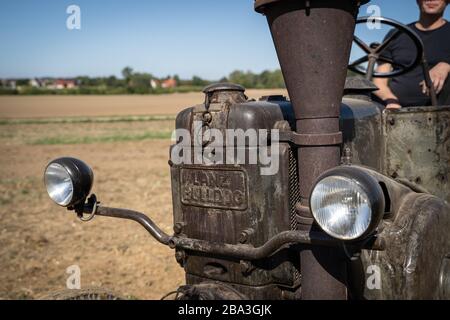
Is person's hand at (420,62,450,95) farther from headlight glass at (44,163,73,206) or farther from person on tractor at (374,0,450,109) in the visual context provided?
headlight glass at (44,163,73,206)

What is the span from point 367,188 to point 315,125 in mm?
334

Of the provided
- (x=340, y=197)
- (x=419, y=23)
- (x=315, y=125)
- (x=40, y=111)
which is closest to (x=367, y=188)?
(x=340, y=197)

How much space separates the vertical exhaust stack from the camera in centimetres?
149

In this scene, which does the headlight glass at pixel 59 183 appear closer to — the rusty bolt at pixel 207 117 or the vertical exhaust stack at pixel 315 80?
the rusty bolt at pixel 207 117

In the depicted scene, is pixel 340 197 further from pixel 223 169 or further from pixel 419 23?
pixel 419 23

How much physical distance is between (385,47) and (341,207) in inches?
80.2

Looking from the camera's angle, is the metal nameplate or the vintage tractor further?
the metal nameplate

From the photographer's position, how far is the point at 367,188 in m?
1.33

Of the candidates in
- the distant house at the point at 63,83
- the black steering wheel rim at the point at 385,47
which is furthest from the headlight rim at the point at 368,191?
the distant house at the point at 63,83

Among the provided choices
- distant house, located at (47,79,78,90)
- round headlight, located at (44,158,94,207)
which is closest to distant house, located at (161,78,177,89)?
distant house, located at (47,79,78,90)

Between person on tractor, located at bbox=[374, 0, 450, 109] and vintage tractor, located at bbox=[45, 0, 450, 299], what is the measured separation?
3.18ft

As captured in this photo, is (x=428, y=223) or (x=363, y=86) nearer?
(x=428, y=223)

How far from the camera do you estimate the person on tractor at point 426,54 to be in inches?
129


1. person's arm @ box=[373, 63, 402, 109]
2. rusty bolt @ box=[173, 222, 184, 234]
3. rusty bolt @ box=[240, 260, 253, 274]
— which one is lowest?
rusty bolt @ box=[240, 260, 253, 274]
